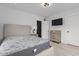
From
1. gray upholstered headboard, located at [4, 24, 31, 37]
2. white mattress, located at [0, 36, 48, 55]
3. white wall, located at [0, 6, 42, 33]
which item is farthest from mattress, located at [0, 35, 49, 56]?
white wall, located at [0, 6, 42, 33]

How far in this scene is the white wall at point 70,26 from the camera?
2607mm

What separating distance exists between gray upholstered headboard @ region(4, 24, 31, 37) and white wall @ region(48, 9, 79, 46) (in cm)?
124

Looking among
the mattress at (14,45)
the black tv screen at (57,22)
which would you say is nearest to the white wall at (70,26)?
the black tv screen at (57,22)

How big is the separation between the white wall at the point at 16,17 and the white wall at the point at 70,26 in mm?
829

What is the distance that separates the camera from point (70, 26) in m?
2.83

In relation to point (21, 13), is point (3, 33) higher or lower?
lower

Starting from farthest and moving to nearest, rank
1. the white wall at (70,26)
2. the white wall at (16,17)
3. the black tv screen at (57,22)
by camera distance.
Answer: the black tv screen at (57,22), the white wall at (70,26), the white wall at (16,17)

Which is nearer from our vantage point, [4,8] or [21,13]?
[4,8]

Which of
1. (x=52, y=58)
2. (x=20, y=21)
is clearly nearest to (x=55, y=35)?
(x=20, y=21)

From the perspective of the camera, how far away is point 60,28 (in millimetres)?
3156

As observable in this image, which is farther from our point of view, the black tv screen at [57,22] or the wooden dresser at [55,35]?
the black tv screen at [57,22]

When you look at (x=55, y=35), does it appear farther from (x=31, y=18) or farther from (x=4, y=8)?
(x=4, y=8)

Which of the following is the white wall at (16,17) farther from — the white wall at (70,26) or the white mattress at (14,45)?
the white mattress at (14,45)

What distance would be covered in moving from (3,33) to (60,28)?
93.3 inches
